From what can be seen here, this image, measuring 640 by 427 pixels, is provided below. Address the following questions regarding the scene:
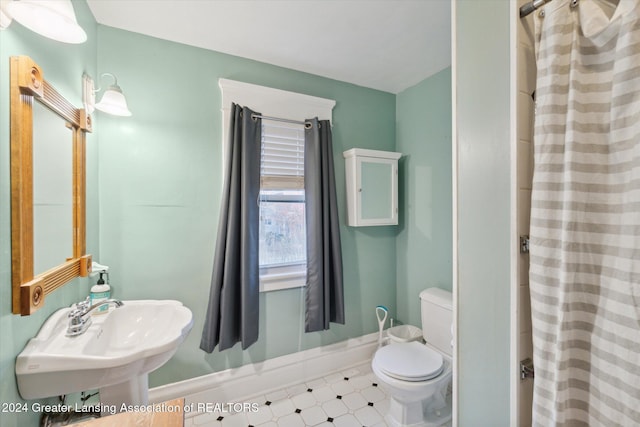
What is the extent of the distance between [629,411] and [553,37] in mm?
1076

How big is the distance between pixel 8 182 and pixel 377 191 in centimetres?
203

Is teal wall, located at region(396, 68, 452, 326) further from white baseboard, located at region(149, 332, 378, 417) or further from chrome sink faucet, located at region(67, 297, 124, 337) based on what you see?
chrome sink faucet, located at region(67, 297, 124, 337)

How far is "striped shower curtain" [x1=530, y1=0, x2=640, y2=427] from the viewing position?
0.71 meters

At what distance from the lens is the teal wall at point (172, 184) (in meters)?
1.60

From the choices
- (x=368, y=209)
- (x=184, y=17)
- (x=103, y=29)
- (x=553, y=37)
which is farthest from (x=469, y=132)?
(x=103, y=29)

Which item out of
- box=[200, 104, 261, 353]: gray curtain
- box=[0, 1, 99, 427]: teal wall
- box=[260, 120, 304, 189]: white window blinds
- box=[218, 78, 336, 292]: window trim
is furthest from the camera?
box=[260, 120, 304, 189]: white window blinds

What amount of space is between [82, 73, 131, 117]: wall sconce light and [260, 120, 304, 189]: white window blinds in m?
0.86

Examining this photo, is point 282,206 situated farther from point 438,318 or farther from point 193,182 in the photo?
point 438,318

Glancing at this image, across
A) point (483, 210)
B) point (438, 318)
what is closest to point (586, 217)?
point (483, 210)

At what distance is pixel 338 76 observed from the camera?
2.18 meters

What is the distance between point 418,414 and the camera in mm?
1607

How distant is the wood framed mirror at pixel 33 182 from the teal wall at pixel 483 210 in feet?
5.15

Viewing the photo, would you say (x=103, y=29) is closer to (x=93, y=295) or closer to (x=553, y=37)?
(x=93, y=295)

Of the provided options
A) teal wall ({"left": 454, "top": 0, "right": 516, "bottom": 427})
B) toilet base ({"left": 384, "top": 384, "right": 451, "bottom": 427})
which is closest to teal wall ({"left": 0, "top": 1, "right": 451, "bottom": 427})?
toilet base ({"left": 384, "top": 384, "right": 451, "bottom": 427})
